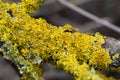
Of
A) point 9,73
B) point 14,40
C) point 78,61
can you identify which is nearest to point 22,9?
point 14,40

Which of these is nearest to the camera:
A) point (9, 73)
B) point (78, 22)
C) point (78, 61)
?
point (78, 61)

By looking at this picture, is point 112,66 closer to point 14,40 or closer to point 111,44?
point 111,44

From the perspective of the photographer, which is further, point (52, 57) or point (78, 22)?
point (78, 22)

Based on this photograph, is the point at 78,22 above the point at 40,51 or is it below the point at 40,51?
above

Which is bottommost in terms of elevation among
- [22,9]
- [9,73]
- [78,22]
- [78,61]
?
[78,61]

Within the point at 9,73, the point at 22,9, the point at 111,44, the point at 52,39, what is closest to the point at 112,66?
the point at 111,44

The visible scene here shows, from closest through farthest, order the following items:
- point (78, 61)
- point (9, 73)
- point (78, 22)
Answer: point (78, 61)
point (9, 73)
point (78, 22)

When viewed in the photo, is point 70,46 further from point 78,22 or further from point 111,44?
point 78,22
